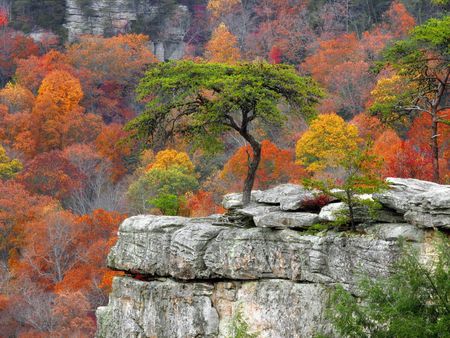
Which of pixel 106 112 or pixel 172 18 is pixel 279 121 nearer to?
pixel 106 112

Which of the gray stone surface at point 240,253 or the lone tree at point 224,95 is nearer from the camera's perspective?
the gray stone surface at point 240,253

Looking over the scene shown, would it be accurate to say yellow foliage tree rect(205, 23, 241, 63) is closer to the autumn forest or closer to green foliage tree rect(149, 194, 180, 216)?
the autumn forest

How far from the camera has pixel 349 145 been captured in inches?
2188

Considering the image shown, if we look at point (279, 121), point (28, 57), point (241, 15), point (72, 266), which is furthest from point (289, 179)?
point (241, 15)

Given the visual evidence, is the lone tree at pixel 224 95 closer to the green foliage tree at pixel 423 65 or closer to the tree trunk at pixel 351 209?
the green foliage tree at pixel 423 65

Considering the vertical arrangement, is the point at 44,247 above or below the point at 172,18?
below

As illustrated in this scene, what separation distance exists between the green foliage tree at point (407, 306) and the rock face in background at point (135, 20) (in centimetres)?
8546

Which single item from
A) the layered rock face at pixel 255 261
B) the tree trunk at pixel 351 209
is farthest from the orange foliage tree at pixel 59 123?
the tree trunk at pixel 351 209

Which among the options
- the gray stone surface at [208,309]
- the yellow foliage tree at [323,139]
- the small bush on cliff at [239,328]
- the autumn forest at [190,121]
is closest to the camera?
the small bush on cliff at [239,328]

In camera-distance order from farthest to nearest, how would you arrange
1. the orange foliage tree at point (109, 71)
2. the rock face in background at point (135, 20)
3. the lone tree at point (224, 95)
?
the rock face in background at point (135, 20)
the orange foliage tree at point (109, 71)
the lone tree at point (224, 95)

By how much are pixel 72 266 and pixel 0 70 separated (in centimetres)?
4450

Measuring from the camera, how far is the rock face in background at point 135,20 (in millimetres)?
102975

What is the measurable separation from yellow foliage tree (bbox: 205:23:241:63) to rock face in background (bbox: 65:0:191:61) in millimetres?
6967

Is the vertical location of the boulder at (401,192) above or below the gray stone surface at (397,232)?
above
